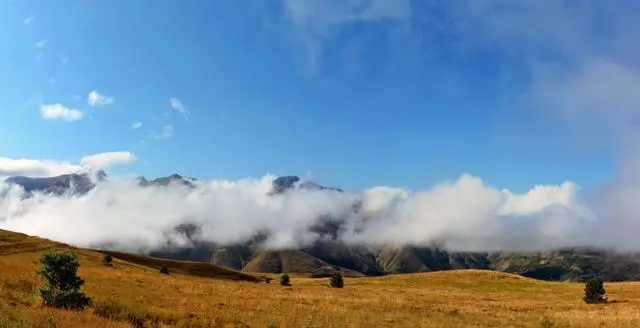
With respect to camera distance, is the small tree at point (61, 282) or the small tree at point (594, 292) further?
the small tree at point (594, 292)

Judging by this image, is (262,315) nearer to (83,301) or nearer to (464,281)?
(83,301)

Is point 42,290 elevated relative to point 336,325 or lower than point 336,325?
elevated

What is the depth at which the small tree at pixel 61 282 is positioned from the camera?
80.5ft

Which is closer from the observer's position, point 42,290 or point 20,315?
point 20,315

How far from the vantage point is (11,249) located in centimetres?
7638

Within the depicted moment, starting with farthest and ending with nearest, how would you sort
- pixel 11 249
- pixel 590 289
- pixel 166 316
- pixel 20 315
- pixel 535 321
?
pixel 11 249, pixel 590 289, pixel 535 321, pixel 166 316, pixel 20 315

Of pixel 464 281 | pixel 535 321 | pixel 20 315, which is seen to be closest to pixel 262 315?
pixel 20 315

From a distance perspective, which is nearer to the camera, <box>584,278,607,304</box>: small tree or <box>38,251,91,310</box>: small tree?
<box>38,251,91,310</box>: small tree

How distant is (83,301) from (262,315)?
11.4 m

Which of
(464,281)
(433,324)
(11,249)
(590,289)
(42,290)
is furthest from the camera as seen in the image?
(464,281)

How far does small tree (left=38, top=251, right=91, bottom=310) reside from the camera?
24547 millimetres

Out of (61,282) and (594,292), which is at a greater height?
(61,282)

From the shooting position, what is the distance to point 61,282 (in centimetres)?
2694

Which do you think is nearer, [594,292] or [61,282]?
[61,282]
